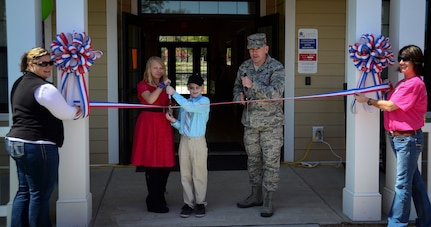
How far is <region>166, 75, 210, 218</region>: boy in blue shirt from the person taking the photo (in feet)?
13.9

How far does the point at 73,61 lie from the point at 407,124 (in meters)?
2.64

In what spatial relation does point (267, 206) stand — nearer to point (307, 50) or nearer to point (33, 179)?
point (33, 179)

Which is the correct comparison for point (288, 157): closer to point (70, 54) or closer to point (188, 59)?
point (70, 54)

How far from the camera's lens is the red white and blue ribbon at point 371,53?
13.2 feet

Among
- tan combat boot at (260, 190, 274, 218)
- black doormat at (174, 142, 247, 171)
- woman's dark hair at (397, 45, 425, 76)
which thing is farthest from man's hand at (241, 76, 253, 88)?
black doormat at (174, 142, 247, 171)

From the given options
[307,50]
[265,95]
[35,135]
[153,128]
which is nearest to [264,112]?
[265,95]

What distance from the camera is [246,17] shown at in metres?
7.10

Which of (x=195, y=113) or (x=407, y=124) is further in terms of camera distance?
(x=195, y=113)

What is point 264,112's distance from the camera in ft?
14.4

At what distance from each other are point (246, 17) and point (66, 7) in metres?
3.64

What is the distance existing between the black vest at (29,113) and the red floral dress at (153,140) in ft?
3.80

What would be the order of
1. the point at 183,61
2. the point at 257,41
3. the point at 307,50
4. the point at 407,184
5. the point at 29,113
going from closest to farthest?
1. the point at 29,113
2. the point at 407,184
3. the point at 257,41
4. the point at 307,50
5. the point at 183,61

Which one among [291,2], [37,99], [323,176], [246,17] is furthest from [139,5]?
[37,99]

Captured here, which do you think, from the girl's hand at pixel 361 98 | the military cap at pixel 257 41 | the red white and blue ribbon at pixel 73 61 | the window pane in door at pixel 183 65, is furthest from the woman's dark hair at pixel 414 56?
the window pane in door at pixel 183 65
